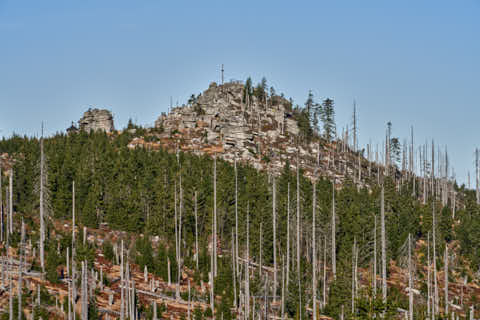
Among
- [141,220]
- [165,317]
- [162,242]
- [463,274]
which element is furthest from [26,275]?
[463,274]

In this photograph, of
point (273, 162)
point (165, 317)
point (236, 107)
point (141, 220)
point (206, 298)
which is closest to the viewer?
point (165, 317)

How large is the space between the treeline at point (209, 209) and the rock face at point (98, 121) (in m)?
42.9

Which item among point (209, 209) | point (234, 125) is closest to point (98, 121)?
point (234, 125)

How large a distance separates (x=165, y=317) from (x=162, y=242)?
1790 centimetres

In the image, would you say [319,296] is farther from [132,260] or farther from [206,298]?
[132,260]

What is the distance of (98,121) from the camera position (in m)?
135

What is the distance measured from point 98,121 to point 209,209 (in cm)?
6333

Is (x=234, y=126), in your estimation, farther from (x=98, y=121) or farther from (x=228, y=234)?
(x=228, y=234)

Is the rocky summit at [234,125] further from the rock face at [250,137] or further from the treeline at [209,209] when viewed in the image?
the treeline at [209,209]

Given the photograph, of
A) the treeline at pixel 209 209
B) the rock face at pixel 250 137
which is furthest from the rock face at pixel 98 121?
the treeline at pixel 209 209

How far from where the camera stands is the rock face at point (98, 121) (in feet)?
442

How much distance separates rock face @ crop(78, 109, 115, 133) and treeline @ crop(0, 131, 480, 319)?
42939 mm

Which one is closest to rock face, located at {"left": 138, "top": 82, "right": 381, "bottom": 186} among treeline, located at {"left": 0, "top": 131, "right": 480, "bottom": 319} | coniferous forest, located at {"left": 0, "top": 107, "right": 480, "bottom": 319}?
treeline, located at {"left": 0, "top": 131, "right": 480, "bottom": 319}

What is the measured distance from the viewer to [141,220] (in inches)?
3142
